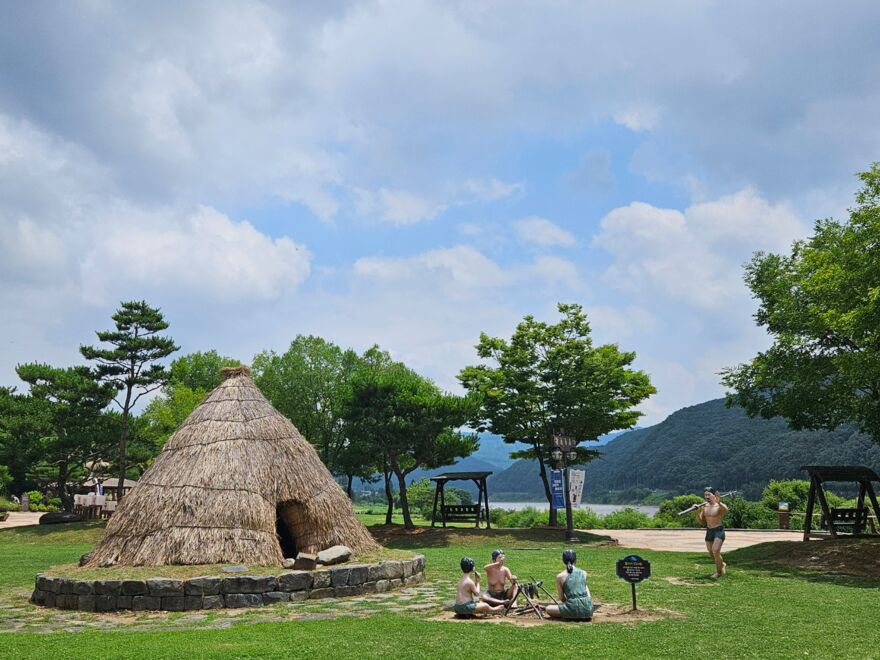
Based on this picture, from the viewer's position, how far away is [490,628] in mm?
9234

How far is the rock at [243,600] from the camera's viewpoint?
37.3ft

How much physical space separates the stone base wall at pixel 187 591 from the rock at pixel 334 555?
0.41 metres

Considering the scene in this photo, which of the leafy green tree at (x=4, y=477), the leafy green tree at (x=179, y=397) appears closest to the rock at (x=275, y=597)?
the leafy green tree at (x=179, y=397)

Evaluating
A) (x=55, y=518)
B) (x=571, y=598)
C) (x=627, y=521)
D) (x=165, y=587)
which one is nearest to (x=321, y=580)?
(x=165, y=587)

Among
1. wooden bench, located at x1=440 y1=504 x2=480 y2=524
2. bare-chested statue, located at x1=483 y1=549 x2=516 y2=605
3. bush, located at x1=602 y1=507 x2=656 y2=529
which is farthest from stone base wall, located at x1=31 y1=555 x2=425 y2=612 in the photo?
bush, located at x1=602 y1=507 x2=656 y2=529

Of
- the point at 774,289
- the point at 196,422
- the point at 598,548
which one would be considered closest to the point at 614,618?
the point at 196,422

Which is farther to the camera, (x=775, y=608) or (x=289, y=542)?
(x=289, y=542)

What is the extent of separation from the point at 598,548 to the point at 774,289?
1072 centimetres

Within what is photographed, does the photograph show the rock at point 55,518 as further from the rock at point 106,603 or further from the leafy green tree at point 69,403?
the rock at point 106,603

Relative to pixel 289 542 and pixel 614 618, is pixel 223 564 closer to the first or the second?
pixel 289 542

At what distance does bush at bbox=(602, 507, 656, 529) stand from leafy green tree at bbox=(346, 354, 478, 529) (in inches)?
422

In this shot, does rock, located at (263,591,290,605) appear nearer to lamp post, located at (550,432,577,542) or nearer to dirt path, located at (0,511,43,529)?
lamp post, located at (550,432,577,542)

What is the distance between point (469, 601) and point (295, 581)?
358 centimetres

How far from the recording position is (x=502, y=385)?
101ft
